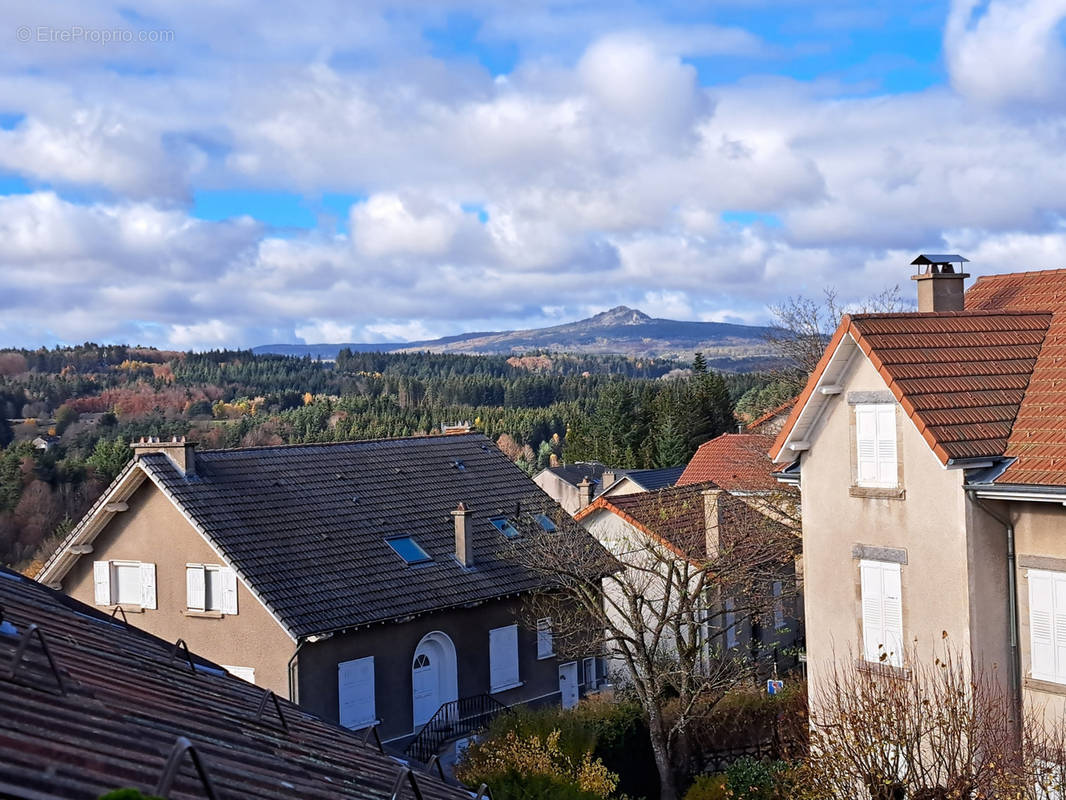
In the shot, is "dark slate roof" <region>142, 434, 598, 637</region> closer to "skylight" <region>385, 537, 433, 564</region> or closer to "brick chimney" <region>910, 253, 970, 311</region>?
"skylight" <region>385, 537, 433, 564</region>

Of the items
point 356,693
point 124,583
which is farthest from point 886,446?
point 124,583

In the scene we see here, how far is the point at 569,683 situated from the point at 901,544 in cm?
1622

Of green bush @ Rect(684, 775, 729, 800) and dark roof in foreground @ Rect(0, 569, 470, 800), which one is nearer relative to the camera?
dark roof in foreground @ Rect(0, 569, 470, 800)

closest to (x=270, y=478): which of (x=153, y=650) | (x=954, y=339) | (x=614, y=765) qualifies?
(x=614, y=765)

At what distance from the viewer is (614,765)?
22.9 metres

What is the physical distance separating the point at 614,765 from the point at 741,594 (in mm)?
5317

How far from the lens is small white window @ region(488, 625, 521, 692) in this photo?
27.8m

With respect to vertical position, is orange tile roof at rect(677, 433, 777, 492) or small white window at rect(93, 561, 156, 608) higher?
orange tile roof at rect(677, 433, 777, 492)

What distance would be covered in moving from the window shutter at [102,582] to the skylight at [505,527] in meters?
10.7

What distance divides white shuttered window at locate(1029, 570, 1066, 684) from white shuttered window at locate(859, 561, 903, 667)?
6.29 ft

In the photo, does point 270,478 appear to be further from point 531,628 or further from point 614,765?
point 614,765

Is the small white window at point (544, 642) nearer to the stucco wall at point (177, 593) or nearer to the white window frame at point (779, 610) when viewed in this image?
the white window frame at point (779, 610)

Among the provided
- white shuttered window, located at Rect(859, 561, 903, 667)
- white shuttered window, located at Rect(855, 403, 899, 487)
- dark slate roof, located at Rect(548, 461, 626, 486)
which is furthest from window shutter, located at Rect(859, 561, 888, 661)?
dark slate roof, located at Rect(548, 461, 626, 486)

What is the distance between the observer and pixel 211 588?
2569cm
